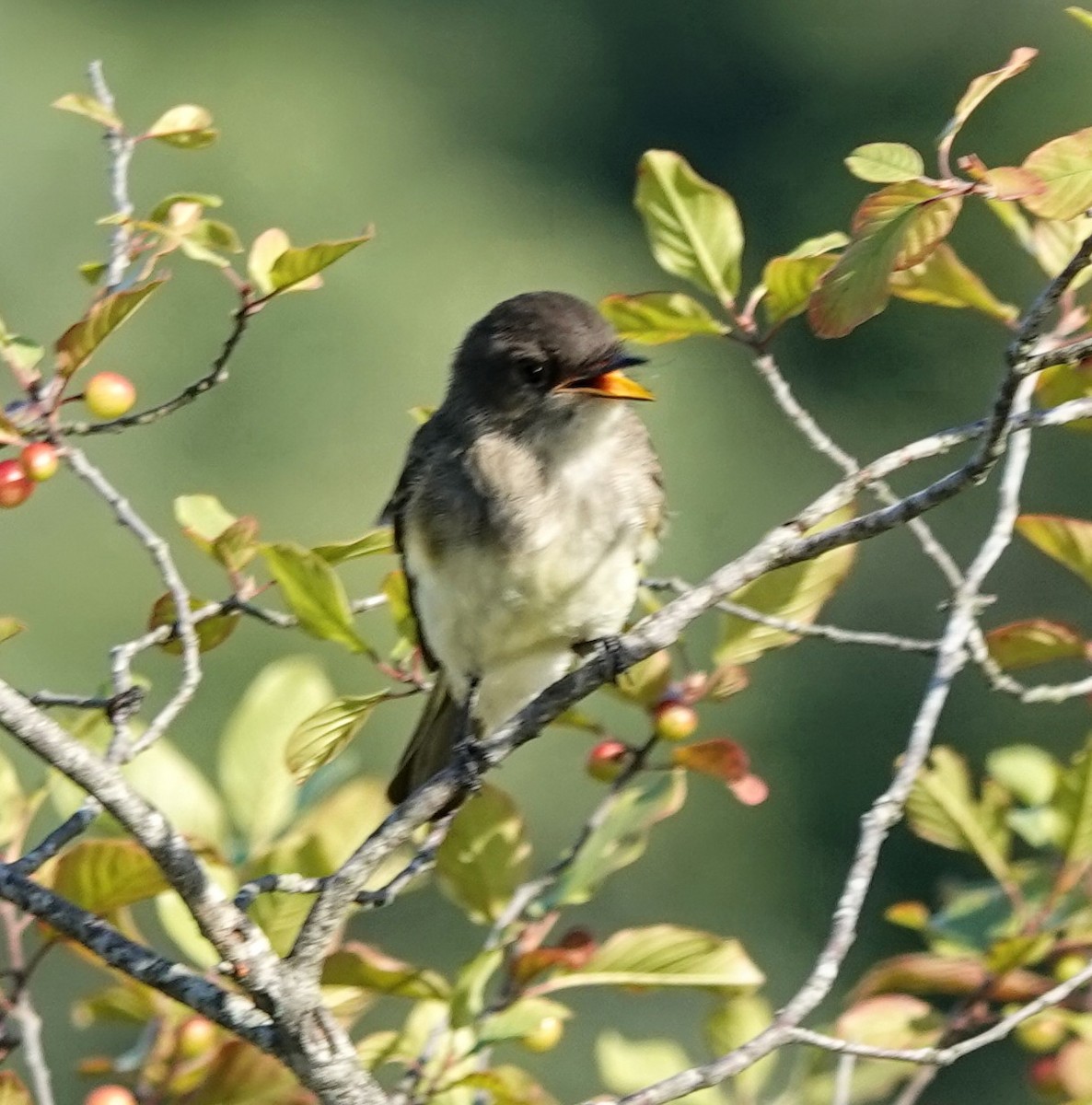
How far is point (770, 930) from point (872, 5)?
4.45 meters

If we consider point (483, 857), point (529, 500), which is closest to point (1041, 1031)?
point (483, 857)

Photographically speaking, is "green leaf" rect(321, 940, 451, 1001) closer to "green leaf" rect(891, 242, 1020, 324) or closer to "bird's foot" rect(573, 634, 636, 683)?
"bird's foot" rect(573, 634, 636, 683)

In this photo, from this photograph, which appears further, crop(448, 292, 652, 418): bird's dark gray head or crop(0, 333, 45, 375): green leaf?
crop(448, 292, 652, 418): bird's dark gray head

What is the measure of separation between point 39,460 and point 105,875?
0.44m

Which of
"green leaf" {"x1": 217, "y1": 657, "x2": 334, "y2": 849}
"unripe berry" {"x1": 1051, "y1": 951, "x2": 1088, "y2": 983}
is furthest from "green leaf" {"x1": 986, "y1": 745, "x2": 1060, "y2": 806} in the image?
"green leaf" {"x1": 217, "y1": 657, "x2": 334, "y2": 849}

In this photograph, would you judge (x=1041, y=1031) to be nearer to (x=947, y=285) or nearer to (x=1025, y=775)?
(x=1025, y=775)

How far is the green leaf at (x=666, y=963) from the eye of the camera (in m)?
2.37

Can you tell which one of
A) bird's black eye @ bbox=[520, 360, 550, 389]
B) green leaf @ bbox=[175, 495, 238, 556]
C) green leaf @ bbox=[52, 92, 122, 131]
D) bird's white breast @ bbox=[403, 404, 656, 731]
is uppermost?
green leaf @ bbox=[52, 92, 122, 131]

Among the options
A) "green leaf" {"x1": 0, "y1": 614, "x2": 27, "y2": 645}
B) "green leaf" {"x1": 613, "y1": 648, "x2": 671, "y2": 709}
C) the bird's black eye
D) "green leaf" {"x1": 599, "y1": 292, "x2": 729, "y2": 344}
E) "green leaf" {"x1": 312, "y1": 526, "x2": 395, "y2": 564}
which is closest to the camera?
"green leaf" {"x1": 0, "y1": 614, "x2": 27, "y2": 645}

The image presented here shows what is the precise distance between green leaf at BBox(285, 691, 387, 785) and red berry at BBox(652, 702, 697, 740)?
42 cm

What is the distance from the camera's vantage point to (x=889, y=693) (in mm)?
7066

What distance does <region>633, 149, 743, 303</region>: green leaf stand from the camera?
8.29 feet

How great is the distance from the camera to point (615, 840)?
8.20ft

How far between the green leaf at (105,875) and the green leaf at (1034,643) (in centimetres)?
106
